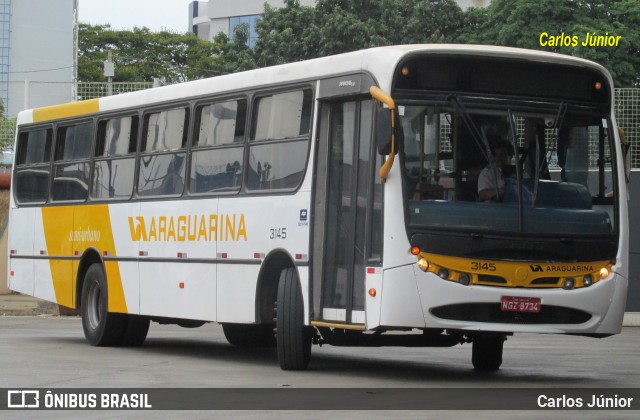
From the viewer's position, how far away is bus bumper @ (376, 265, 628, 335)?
Result: 12750 mm

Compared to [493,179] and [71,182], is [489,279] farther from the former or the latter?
[71,182]

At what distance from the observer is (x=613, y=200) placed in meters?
13.6

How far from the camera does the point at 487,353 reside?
1533 cm

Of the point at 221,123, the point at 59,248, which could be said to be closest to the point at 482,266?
the point at 221,123

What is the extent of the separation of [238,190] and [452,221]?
3.42 metres

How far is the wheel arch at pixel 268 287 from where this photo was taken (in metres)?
14.9

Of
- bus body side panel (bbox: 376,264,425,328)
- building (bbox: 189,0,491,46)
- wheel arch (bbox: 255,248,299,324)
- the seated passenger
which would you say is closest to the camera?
bus body side panel (bbox: 376,264,425,328)

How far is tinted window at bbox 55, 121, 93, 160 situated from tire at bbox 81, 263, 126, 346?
1613mm

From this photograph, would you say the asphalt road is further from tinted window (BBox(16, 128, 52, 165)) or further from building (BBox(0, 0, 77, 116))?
building (BBox(0, 0, 77, 116))

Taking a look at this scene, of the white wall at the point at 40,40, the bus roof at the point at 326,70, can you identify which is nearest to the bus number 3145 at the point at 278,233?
the bus roof at the point at 326,70

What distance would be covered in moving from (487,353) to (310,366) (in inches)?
73.2

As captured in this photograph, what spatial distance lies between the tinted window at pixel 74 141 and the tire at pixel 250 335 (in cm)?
300

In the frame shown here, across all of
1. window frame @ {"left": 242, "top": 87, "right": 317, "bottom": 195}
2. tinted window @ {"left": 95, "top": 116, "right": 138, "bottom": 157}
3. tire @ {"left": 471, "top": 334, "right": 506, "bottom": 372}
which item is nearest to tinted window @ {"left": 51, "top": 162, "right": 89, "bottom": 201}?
tinted window @ {"left": 95, "top": 116, "right": 138, "bottom": 157}

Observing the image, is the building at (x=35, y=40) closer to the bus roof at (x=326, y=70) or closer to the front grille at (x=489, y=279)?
the bus roof at (x=326, y=70)
